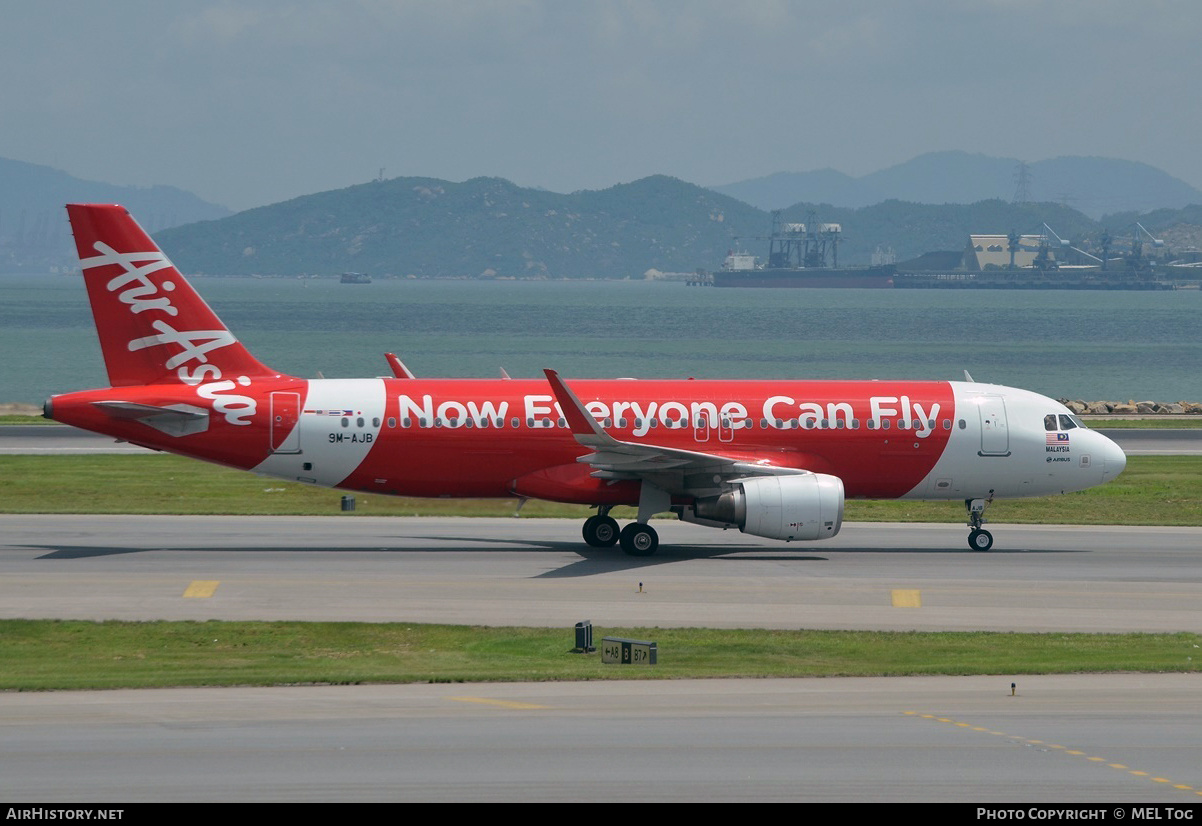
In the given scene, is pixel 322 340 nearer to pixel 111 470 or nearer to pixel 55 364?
pixel 55 364

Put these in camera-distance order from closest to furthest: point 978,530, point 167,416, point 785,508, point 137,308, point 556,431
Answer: point 785,508, point 167,416, point 137,308, point 556,431, point 978,530

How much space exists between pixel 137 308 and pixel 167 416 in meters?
2.89

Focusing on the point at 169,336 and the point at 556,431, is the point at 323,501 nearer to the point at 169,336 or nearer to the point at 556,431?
the point at 169,336

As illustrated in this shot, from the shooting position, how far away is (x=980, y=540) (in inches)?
1478

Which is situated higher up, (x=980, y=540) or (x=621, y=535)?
(x=621, y=535)

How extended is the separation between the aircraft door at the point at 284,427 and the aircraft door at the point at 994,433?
693 inches

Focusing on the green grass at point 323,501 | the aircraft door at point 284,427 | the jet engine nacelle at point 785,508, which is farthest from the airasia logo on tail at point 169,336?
the jet engine nacelle at point 785,508

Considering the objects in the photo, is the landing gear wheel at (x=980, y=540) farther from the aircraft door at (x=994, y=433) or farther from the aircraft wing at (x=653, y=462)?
the aircraft wing at (x=653, y=462)

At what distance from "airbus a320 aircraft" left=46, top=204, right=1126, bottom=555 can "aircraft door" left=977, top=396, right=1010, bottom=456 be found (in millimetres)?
52

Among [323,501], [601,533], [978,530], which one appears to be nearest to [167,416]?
[323,501]

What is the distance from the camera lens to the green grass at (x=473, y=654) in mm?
22422

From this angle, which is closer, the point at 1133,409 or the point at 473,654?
the point at 473,654

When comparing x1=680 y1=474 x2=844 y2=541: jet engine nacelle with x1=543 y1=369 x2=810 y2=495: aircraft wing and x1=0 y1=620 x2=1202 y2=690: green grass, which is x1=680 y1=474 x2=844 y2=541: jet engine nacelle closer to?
x1=543 y1=369 x2=810 y2=495: aircraft wing

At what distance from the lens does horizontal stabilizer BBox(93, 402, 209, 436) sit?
34475mm
